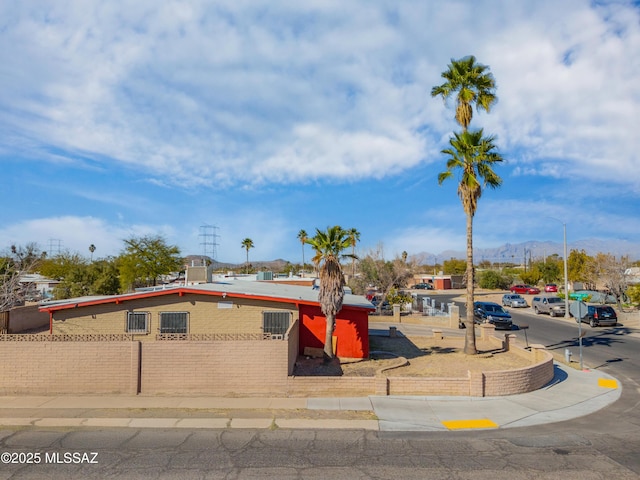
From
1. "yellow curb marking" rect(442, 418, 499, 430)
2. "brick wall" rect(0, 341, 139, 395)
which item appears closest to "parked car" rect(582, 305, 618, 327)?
"yellow curb marking" rect(442, 418, 499, 430)

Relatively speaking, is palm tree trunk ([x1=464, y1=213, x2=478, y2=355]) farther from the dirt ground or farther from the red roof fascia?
the red roof fascia

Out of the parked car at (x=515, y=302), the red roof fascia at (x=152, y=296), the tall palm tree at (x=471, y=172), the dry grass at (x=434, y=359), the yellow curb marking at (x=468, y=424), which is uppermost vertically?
the tall palm tree at (x=471, y=172)

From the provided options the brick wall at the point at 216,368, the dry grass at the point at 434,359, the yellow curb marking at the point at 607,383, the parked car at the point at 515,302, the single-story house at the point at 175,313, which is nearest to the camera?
the brick wall at the point at 216,368

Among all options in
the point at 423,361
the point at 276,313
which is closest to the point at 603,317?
the point at 423,361

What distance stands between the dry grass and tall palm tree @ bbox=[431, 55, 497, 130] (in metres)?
11.5

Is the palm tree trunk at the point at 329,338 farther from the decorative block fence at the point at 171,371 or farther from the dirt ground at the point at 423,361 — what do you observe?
the decorative block fence at the point at 171,371

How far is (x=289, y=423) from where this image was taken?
1262cm

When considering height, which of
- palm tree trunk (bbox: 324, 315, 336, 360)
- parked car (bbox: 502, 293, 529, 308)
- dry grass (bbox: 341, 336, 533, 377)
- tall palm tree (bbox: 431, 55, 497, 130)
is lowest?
dry grass (bbox: 341, 336, 533, 377)

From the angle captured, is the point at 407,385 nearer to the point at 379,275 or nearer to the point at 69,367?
the point at 69,367

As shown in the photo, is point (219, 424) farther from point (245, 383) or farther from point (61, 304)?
point (61, 304)

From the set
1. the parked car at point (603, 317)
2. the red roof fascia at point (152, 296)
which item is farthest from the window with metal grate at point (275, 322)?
the parked car at point (603, 317)

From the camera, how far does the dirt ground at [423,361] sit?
61.4 ft

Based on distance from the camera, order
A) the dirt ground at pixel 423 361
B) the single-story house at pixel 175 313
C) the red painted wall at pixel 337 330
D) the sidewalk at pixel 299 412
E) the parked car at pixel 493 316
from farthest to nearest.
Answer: the parked car at pixel 493 316 → the red painted wall at pixel 337 330 → the single-story house at pixel 175 313 → the dirt ground at pixel 423 361 → the sidewalk at pixel 299 412

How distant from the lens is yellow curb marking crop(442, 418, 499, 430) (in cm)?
1264
